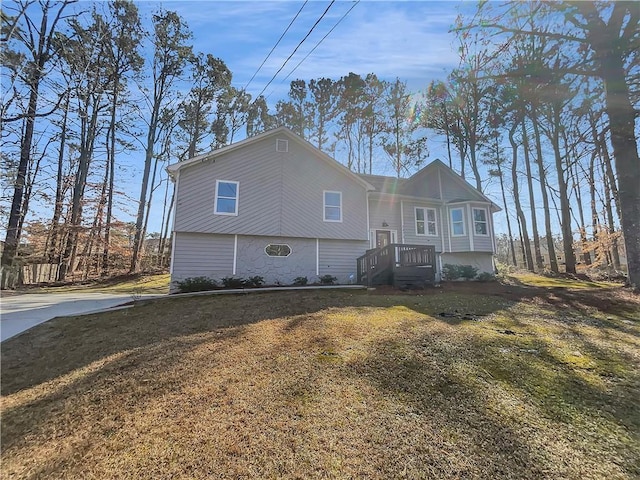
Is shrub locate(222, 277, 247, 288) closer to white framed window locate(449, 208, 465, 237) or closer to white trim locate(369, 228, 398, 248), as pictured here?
white trim locate(369, 228, 398, 248)

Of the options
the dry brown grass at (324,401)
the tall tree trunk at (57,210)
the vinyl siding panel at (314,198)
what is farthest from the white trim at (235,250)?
the tall tree trunk at (57,210)

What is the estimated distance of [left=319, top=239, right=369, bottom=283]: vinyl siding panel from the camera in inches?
487

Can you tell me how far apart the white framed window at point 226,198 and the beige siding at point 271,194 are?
0.50 ft

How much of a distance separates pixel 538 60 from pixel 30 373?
1273 cm

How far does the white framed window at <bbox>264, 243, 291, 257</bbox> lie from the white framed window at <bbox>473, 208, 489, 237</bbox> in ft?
30.6

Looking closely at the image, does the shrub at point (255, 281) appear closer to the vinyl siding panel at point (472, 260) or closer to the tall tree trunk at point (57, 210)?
the vinyl siding panel at point (472, 260)

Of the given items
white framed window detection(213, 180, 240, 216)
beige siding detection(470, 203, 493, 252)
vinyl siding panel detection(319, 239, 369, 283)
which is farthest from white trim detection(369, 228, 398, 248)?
white framed window detection(213, 180, 240, 216)

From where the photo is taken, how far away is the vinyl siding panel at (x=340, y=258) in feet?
40.5

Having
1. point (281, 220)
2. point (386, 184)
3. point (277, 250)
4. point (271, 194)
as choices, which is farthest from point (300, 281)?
point (386, 184)

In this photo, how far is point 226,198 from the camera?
11195mm

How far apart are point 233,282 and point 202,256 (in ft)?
4.87

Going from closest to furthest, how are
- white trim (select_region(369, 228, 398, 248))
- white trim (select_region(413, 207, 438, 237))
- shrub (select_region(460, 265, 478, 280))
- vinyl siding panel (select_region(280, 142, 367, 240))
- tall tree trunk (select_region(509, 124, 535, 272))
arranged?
1. vinyl siding panel (select_region(280, 142, 367, 240))
2. white trim (select_region(369, 228, 398, 248))
3. shrub (select_region(460, 265, 478, 280))
4. white trim (select_region(413, 207, 438, 237))
5. tall tree trunk (select_region(509, 124, 535, 272))

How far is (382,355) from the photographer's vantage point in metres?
4.06

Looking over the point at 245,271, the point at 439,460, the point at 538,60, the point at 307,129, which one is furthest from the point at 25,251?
the point at 538,60
